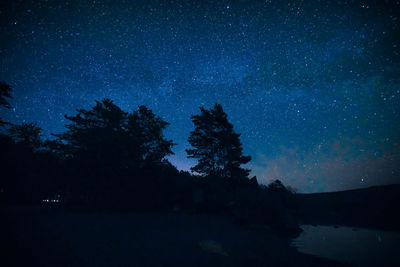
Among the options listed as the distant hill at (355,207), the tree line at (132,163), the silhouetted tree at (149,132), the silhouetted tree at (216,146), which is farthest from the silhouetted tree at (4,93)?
the distant hill at (355,207)

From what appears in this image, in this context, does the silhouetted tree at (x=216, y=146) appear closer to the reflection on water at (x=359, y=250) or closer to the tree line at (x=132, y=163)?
the tree line at (x=132, y=163)

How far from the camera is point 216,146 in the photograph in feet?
74.3

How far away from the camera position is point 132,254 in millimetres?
4836

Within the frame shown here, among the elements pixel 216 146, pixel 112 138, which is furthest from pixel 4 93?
pixel 216 146

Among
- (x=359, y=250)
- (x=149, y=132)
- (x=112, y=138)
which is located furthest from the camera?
(x=149, y=132)

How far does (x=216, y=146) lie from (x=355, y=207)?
1697cm

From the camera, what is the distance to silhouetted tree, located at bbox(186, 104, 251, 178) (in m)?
21.8

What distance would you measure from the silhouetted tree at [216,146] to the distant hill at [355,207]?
894 centimetres

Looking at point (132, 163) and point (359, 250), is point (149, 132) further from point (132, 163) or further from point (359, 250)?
point (359, 250)

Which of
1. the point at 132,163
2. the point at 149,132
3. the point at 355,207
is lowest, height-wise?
the point at 355,207

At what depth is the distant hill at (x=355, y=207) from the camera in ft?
45.9

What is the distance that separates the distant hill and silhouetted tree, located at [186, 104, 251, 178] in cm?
894

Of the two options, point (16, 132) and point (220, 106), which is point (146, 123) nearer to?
point (220, 106)

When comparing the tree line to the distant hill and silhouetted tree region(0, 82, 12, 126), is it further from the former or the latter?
the distant hill
